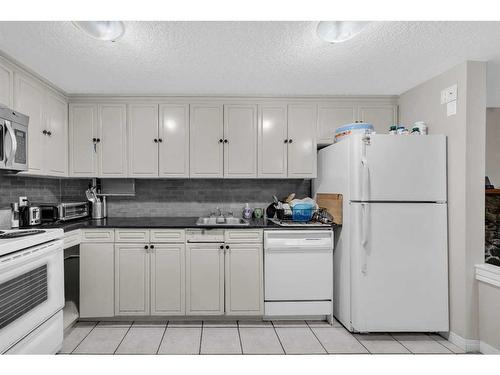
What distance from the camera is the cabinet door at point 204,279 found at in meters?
2.66

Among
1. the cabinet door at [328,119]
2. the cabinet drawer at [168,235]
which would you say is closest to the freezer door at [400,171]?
the cabinet door at [328,119]

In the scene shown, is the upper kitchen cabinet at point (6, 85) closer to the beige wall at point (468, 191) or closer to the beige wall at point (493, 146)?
the beige wall at point (468, 191)

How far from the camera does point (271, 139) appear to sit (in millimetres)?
3104

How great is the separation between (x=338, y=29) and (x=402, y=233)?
1.64 metres

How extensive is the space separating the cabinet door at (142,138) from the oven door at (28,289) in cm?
113

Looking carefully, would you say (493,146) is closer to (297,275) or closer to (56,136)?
(297,275)

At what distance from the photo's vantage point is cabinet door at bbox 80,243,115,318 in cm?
264

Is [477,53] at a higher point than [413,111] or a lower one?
higher

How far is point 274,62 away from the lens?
2299mm

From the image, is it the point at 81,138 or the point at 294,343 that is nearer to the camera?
the point at 294,343
